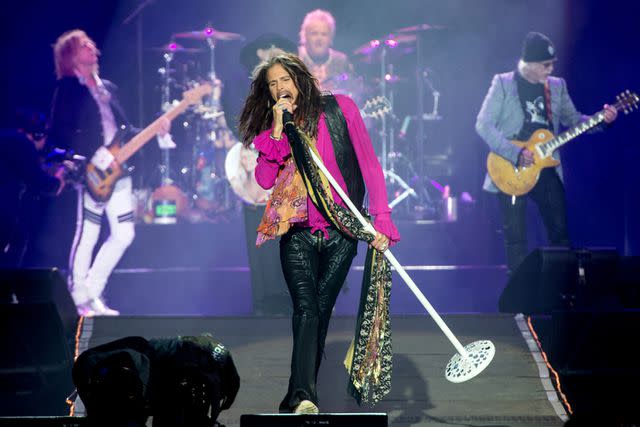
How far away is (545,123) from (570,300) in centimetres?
240

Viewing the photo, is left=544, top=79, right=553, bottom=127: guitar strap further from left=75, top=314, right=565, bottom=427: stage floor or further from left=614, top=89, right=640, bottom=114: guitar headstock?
left=75, top=314, right=565, bottom=427: stage floor

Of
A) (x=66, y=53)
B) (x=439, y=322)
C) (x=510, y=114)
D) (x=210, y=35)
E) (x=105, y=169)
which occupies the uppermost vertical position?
(x=210, y=35)

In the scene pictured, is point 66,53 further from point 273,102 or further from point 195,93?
point 273,102

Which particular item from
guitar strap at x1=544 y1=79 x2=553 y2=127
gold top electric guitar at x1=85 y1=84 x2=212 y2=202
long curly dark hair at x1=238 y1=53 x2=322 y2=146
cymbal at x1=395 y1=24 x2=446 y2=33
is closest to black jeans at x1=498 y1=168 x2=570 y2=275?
guitar strap at x1=544 y1=79 x2=553 y2=127

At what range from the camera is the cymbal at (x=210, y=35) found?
37.4 ft

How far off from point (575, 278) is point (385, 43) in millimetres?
4749

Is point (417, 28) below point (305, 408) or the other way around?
the other way around

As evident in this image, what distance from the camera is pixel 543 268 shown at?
23.4ft

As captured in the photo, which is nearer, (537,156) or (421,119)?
(537,156)

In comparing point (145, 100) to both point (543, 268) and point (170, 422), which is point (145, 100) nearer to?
point (543, 268)

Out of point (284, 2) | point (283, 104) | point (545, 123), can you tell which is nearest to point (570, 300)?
point (545, 123)

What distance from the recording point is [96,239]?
9.61 m

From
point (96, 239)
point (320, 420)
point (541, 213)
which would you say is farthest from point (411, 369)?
point (96, 239)

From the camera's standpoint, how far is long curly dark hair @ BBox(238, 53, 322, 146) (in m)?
4.73
